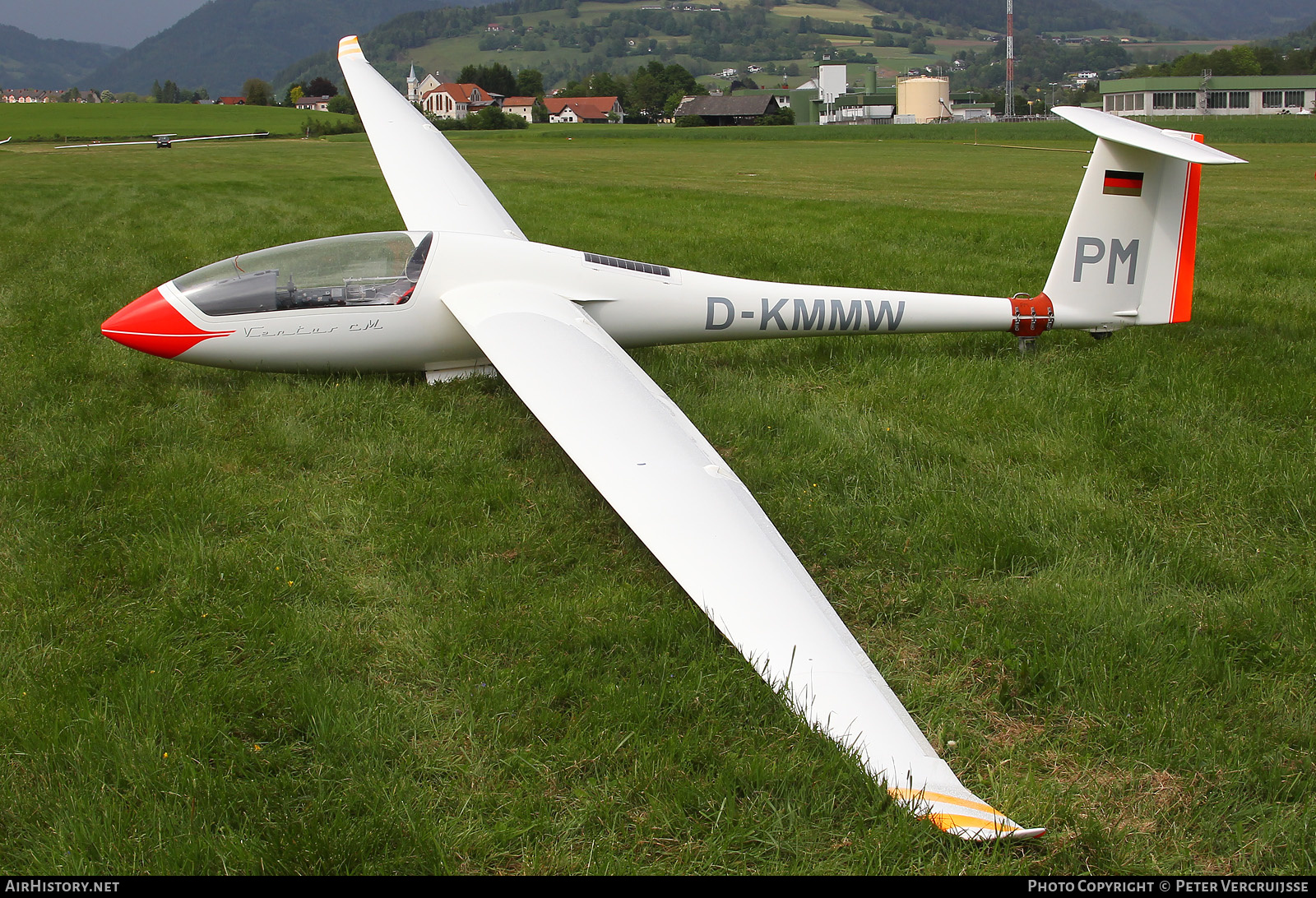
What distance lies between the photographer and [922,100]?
474 ft

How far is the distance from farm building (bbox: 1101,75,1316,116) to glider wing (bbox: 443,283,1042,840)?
4975 inches

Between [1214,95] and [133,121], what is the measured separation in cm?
12545

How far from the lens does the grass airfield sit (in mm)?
3080

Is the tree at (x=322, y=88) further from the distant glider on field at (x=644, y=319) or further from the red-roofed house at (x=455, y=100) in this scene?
the distant glider on field at (x=644, y=319)

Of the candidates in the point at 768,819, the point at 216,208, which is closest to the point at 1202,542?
the point at 768,819

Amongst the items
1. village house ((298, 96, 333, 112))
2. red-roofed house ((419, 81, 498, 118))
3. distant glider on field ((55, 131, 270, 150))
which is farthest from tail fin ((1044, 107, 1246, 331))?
village house ((298, 96, 333, 112))

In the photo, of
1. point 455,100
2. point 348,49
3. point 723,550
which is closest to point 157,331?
point 723,550

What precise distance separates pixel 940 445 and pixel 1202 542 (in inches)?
69.5

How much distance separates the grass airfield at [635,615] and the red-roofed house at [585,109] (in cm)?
15309

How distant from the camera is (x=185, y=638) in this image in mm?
4020

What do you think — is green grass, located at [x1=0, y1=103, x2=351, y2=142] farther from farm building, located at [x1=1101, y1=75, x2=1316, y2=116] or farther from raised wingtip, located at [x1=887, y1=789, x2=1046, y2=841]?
farm building, located at [x1=1101, y1=75, x2=1316, y2=116]

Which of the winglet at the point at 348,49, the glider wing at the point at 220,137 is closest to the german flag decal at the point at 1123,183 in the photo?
the winglet at the point at 348,49

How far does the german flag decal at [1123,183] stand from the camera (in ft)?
26.8

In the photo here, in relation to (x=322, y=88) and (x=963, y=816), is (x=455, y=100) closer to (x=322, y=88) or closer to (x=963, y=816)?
(x=322, y=88)
